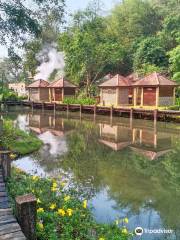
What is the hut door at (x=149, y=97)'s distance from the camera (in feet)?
122

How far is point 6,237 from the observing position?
5.47 metres

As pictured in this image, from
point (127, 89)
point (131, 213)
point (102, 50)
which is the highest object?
point (102, 50)

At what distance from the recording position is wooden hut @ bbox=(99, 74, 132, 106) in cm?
4050

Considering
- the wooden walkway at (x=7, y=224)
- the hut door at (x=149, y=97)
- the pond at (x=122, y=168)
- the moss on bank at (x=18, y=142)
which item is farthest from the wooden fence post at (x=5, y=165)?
the hut door at (x=149, y=97)

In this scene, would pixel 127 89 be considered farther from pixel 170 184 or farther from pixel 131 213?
pixel 131 213

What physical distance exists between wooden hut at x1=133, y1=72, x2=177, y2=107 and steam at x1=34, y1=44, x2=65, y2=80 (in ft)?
107

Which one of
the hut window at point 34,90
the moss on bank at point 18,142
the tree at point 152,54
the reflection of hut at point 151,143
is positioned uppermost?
the tree at point 152,54

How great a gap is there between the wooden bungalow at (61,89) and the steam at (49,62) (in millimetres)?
16779

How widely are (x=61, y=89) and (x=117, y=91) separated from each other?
12673mm

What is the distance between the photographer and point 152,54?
4803cm

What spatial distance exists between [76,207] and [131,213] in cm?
285

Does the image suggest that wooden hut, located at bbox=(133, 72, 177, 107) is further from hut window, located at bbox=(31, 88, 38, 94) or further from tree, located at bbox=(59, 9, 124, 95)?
hut window, located at bbox=(31, 88, 38, 94)

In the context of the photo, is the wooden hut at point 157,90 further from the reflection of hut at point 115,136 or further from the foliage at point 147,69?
the foliage at point 147,69

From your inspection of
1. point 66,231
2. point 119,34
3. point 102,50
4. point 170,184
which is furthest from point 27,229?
point 119,34
